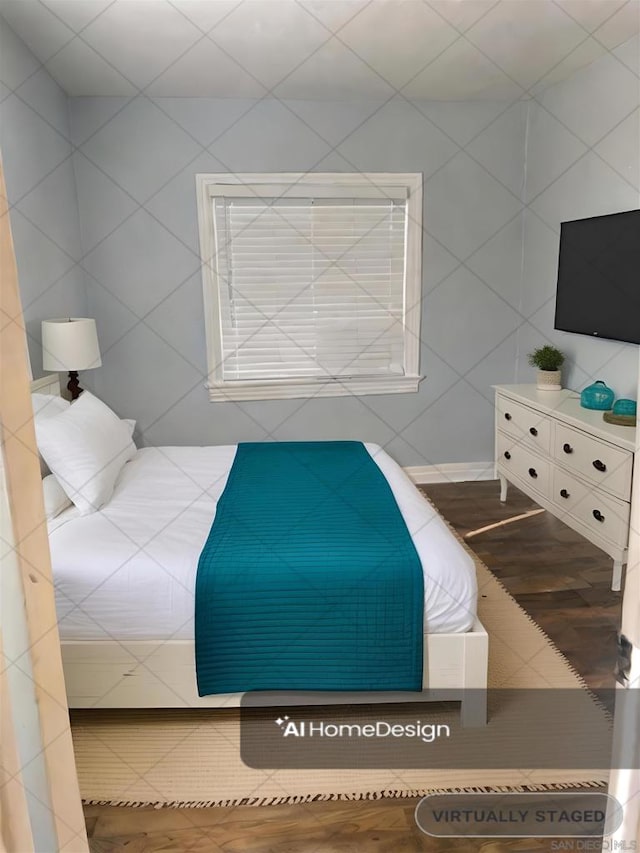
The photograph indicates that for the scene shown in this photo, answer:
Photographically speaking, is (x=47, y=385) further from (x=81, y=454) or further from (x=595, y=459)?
(x=595, y=459)

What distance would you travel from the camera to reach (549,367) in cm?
373

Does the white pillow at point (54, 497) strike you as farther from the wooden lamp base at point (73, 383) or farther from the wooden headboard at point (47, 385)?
the wooden lamp base at point (73, 383)

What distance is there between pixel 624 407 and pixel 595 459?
31 centimetres

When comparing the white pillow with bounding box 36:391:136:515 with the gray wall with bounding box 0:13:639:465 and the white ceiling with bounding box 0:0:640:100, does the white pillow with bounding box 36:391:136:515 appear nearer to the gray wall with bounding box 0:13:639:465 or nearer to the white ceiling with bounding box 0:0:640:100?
the gray wall with bounding box 0:13:639:465

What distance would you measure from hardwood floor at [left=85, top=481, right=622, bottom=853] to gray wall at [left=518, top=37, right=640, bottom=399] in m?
0.90

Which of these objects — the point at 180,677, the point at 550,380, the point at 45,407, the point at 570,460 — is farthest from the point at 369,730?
the point at 550,380

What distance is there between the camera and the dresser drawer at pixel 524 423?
133 inches

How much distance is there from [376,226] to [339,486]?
210 cm

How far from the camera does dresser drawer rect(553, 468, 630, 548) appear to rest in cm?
273

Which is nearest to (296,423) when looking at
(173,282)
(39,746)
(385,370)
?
(385,370)

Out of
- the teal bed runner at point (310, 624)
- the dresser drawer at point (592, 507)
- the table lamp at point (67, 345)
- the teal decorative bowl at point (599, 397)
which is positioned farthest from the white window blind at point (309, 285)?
the teal bed runner at point (310, 624)

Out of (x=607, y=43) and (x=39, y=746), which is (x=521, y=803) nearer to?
(x=39, y=746)

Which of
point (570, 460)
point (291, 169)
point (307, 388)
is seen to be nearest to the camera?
point (570, 460)

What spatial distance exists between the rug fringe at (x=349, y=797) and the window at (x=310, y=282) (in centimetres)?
275
